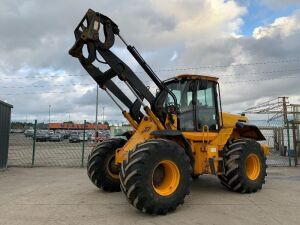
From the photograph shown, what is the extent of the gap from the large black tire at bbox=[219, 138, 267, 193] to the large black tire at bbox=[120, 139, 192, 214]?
195cm

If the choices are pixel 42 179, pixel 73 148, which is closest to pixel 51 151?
pixel 73 148

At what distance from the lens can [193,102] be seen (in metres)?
9.09

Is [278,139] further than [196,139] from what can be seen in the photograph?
Yes

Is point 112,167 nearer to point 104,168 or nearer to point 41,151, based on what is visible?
point 104,168

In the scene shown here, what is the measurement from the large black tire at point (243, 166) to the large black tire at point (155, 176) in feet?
6.41

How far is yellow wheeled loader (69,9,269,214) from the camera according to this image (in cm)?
678

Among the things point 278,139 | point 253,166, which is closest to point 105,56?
point 253,166

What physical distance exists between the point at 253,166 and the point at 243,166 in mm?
876

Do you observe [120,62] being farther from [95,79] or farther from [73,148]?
[73,148]

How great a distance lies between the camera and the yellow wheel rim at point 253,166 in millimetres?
9547

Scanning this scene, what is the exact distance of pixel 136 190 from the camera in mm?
6500

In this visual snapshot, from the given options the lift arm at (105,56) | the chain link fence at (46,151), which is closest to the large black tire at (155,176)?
the lift arm at (105,56)

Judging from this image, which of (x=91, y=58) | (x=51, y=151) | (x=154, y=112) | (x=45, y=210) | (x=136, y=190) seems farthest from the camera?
(x=51, y=151)

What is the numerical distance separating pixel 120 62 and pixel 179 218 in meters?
3.46
